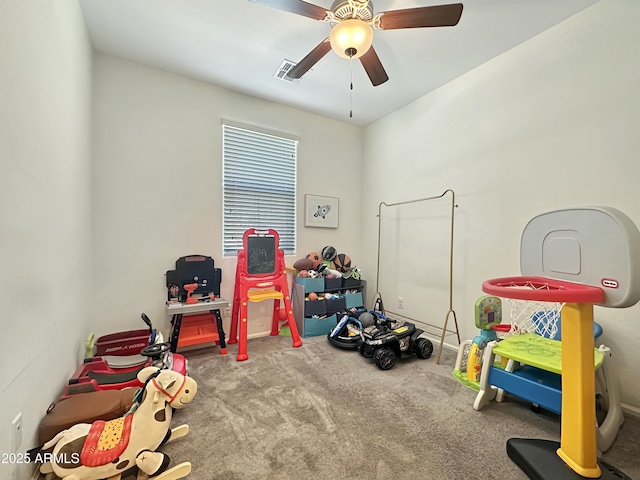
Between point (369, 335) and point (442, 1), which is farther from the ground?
point (442, 1)

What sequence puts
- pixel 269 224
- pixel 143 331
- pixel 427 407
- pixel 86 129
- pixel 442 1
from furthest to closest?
pixel 269 224
pixel 143 331
pixel 86 129
pixel 442 1
pixel 427 407

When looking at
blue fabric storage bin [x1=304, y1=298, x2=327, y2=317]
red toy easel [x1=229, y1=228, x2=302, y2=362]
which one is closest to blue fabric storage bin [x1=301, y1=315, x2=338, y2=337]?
blue fabric storage bin [x1=304, y1=298, x2=327, y2=317]

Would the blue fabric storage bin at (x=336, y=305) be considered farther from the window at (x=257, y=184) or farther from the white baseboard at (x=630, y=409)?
the white baseboard at (x=630, y=409)

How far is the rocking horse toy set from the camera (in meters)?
1.15

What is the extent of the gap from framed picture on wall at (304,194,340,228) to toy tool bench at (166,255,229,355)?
1403 mm

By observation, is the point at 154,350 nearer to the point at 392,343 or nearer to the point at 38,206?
the point at 38,206

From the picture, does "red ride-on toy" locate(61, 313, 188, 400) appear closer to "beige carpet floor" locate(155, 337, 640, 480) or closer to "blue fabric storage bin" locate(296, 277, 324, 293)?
"beige carpet floor" locate(155, 337, 640, 480)

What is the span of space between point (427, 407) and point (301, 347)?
4.65ft

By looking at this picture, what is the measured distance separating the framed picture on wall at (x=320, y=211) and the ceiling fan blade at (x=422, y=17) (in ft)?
7.25

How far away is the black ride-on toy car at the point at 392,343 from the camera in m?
2.44

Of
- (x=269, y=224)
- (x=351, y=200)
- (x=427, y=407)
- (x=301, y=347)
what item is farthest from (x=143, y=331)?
(x=351, y=200)

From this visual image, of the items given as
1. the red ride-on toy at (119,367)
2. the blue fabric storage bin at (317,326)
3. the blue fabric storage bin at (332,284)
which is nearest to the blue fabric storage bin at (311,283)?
the blue fabric storage bin at (332,284)

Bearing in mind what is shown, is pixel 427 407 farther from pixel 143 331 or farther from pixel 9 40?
pixel 9 40

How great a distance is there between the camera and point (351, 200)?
4.11 meters
